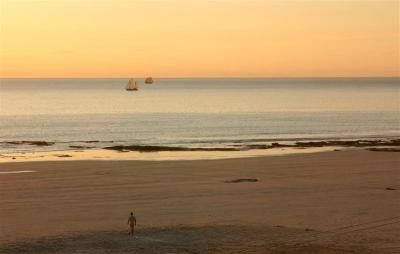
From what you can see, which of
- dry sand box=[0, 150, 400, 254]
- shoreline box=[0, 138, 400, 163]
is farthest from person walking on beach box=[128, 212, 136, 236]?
shoreline box=[0, 138, 400, 163]

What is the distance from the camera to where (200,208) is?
2759 centimetres

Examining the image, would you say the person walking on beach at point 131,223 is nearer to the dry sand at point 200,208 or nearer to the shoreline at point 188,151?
the dry sand at point 200,208

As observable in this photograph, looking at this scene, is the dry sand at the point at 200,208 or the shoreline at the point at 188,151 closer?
the dry sand at the point at 200,208

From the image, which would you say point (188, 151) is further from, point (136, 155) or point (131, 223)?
point (131, 223)

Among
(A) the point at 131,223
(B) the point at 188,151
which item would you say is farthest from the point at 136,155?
(A) the point at 131,223

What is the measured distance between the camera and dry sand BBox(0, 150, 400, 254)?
21.7 metres

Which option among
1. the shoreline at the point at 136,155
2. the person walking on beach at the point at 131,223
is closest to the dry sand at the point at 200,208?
the person walking on beach at the point at 131,223

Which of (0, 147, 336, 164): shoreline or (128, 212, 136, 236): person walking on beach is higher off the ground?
(0, 147, 336, 164): shoreline

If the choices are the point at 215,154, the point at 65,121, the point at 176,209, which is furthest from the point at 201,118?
the point at 176,209

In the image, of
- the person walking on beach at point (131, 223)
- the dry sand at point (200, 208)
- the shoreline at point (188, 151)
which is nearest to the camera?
the dry sand at point (200, 208)

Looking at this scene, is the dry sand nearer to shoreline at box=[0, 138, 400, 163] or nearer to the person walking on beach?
the person walking on beach

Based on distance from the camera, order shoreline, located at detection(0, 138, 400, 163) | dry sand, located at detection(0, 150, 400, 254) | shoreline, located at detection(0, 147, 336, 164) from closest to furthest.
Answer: dry sand, located at detection(0, 150, 400, 254), shoreline, located at detection(0, 147, 336, 164), shoreline, located at detection(0, 138, 400, 163)

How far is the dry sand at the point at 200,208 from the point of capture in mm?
21672

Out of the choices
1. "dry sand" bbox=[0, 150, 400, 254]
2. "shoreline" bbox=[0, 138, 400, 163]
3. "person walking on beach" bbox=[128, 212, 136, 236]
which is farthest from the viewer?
"shoreline" bbox=[0, 138, 400, 163]
